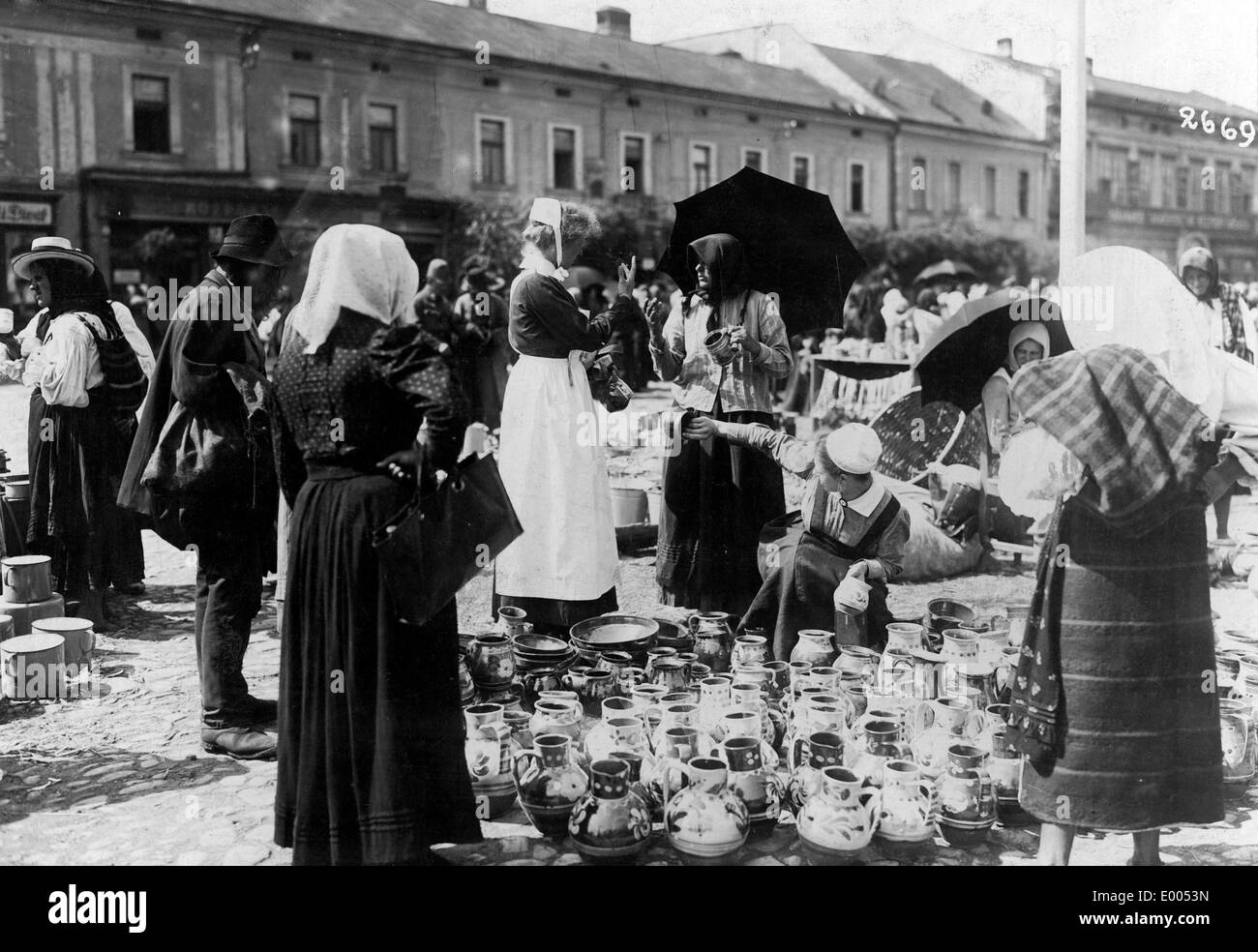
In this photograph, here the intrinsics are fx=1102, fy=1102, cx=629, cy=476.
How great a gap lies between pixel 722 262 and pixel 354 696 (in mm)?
2786

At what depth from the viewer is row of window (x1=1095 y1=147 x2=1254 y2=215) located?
6.78m

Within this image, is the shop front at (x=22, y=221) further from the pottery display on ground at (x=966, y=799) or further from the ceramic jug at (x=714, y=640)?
the pottery display on ground at (x=966, y=799)

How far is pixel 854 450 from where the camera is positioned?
14.9 ft

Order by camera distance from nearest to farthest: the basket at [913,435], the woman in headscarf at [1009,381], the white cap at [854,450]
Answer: the white cap at [854,450] < the woman in headscarf at [1009,381] < the basket at [913,435]

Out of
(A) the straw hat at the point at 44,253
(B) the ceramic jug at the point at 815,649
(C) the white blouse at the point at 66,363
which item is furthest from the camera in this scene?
(C) the white blouse at the point at 66,363

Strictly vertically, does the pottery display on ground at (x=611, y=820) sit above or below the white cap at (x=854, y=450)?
below

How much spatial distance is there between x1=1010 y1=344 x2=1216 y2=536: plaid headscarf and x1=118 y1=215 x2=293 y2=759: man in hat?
2766mm

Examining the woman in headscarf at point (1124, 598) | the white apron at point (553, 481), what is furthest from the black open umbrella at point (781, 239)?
the woman in headscarf at point (1124, 598)

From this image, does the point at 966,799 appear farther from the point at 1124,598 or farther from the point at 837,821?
the point at 1124,598

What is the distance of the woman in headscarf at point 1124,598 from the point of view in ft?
9.86

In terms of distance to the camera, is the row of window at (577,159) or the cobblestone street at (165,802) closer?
the cobblestone street at (165,802)

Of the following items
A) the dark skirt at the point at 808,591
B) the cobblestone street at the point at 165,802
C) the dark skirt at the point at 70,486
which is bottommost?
the cobblestone street at the point at 165,802
